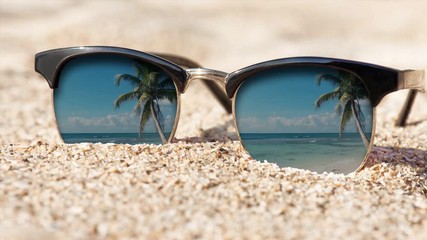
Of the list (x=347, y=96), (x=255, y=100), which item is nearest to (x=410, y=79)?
(x=347, y=96)

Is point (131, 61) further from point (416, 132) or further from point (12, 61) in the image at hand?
point (12, 61)

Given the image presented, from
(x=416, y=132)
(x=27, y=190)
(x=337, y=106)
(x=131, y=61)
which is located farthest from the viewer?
(x=416, y=132)

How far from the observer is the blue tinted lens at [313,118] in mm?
2414

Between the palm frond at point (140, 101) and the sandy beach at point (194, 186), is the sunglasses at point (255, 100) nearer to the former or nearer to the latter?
the palm frond at point (140, 101)

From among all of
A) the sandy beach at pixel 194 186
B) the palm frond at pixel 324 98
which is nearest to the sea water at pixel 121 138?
the sandy beach at pixel 194 186

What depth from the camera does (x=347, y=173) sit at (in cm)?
243

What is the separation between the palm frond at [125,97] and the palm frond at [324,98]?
33.6 inches

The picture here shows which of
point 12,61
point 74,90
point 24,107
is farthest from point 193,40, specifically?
→ point 74,90

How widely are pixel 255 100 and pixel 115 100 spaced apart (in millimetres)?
681

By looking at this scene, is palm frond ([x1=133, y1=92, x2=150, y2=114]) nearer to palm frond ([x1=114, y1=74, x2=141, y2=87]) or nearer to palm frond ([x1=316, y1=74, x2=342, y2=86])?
palm frond ([x1=114, y1=74, x2=141, y2=87])

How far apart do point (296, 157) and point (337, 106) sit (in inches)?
11.5

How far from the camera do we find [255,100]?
2576mm

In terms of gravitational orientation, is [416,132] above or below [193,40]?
below

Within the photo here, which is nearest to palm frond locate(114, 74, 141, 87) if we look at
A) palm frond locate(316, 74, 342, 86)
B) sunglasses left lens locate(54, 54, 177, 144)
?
sunglasses left lens locate(54, 54, 177, 144)
